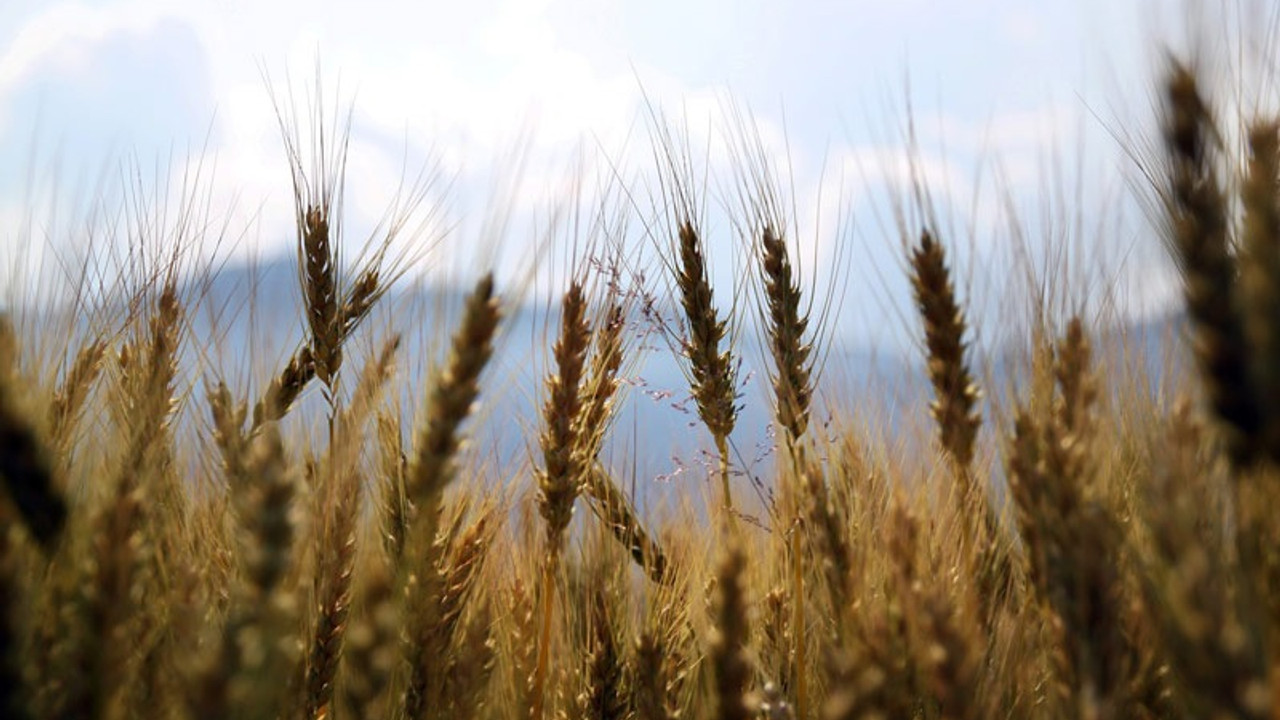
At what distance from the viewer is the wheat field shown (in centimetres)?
99

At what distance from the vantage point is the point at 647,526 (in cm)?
231

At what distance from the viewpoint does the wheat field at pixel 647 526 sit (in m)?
0.99

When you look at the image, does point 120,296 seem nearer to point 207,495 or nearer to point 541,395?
point 207,495

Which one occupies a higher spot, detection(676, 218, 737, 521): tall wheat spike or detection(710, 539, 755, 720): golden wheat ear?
detection(676, 218, 737, 521): tall wheat spike

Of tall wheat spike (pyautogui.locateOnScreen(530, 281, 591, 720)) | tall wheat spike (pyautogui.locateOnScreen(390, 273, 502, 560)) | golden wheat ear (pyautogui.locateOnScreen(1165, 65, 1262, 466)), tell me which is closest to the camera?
golden wheat ear (pyautogui.locateOnScreen(1165, 65, 1262, 466))

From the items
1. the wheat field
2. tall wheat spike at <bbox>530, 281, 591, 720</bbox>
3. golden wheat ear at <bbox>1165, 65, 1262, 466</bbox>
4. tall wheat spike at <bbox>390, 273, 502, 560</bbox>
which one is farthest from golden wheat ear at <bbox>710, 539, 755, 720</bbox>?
tall wheat spike at <bbox>530, 281, 591, 720</bbox>

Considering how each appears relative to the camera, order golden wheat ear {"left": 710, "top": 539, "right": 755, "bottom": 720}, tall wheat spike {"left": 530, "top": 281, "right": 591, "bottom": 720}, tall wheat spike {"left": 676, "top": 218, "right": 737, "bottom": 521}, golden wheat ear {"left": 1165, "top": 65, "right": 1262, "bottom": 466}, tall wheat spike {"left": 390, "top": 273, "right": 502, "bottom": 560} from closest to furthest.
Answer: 1. golden wheat ear {"left": 1165, "top": 65, "right": 1262, "bottom": 466}
2. golden wheat ear {"left": 710, "top": 539, "right": 755, "bottom": 720}
3. tall wheat spike {"left": 390, "top": 273, "right": 502, "bottom": 560}
4. tall wheat spike {"left": 530, "top": 281, "right": 591, "bottom": 720}
5. tall wheat spike {"left": 676, "top": 218, "right": 737, "bottom": 521}

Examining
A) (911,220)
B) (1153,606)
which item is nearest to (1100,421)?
(1153,606)

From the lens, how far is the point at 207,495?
2.18 metres

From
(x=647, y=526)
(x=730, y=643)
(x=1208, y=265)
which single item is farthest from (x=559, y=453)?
(x=1208, y=265)

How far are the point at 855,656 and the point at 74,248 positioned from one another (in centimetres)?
168

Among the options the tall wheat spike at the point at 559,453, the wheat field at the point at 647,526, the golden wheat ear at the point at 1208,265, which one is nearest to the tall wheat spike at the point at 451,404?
the wheat field at the point at 647,526

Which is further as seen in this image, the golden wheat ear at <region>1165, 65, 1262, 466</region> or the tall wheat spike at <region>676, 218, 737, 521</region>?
the tall wheat spike at <region>676, 218, 737, 521</region>

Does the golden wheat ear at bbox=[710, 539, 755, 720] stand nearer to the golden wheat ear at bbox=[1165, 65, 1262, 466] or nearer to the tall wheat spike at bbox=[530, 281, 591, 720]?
the golden wheat ear at bbox=[1165, 65, 1262, 466]
